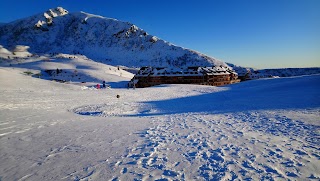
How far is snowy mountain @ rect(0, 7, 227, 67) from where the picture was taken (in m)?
88.1

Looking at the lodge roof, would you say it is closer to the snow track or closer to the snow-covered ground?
the snow-covered ground

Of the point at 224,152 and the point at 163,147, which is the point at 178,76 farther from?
the point at 224,152

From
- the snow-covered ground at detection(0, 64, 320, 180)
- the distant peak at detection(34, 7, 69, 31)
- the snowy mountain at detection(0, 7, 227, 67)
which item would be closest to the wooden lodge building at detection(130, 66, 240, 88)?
the snow-covered ground at detection(0, 64, 320, 180)

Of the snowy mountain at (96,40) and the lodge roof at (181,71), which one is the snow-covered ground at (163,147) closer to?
the lodge roof at (181,71)

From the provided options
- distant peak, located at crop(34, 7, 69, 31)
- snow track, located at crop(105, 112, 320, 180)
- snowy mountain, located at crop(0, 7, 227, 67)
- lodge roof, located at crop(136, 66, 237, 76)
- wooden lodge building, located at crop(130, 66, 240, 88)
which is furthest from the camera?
distant peak, located at crop(34, 7, 69, 31)

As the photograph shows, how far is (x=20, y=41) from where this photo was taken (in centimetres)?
9769

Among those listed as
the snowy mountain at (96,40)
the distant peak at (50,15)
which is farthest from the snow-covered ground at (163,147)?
the distant peak at (50,15)

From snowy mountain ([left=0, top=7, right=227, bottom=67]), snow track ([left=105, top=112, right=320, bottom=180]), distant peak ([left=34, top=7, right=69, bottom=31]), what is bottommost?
snow track ([left=105, top=112, right=320, bottom=180])

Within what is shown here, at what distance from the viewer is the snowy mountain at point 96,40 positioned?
289 feet

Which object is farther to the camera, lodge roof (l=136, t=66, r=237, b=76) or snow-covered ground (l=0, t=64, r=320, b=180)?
lodge roof (l=136, t=66, r=237, b=76)

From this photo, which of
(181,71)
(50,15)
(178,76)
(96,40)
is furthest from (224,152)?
(50,15)

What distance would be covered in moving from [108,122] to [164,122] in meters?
2.39

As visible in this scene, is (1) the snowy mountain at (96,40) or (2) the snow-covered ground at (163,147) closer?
(2) the snow-covered ground at (163,147)

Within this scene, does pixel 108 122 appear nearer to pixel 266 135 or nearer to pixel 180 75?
pixel 266 135
